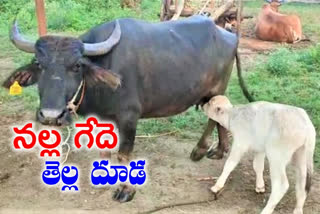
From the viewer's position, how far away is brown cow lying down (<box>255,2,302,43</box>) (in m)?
9.73

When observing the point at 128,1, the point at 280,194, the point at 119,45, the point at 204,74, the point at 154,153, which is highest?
the point at 119,45

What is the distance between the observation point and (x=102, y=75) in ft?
12.1

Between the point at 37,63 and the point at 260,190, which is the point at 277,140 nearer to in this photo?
the point at 260,190

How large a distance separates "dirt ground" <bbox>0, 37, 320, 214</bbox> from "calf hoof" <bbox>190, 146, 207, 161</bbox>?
5 centimetres

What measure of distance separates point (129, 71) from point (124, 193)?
0.97m

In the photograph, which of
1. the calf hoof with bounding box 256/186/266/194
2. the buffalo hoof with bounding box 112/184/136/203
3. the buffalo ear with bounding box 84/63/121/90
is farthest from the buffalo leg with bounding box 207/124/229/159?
the buffalo ear with bounding box 84/63/121/90

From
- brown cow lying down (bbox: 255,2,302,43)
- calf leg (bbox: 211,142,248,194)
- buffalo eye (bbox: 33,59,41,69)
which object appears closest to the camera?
buffalo eye (bbox: 33,59,41,69)

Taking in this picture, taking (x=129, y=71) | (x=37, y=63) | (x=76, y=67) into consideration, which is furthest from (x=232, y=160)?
(x=37, y=63)

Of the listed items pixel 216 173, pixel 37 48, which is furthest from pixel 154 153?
pixel 37 48

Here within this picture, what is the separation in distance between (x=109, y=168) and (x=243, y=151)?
1101 millimetres

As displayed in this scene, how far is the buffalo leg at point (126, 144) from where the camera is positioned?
4.06m

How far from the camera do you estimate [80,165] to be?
477 centimetres

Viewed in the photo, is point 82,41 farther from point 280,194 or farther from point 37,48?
point 280,194

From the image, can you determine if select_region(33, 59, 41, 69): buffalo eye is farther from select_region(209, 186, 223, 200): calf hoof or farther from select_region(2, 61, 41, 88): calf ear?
select_region(209, 186, 223, 200): calf hoof
